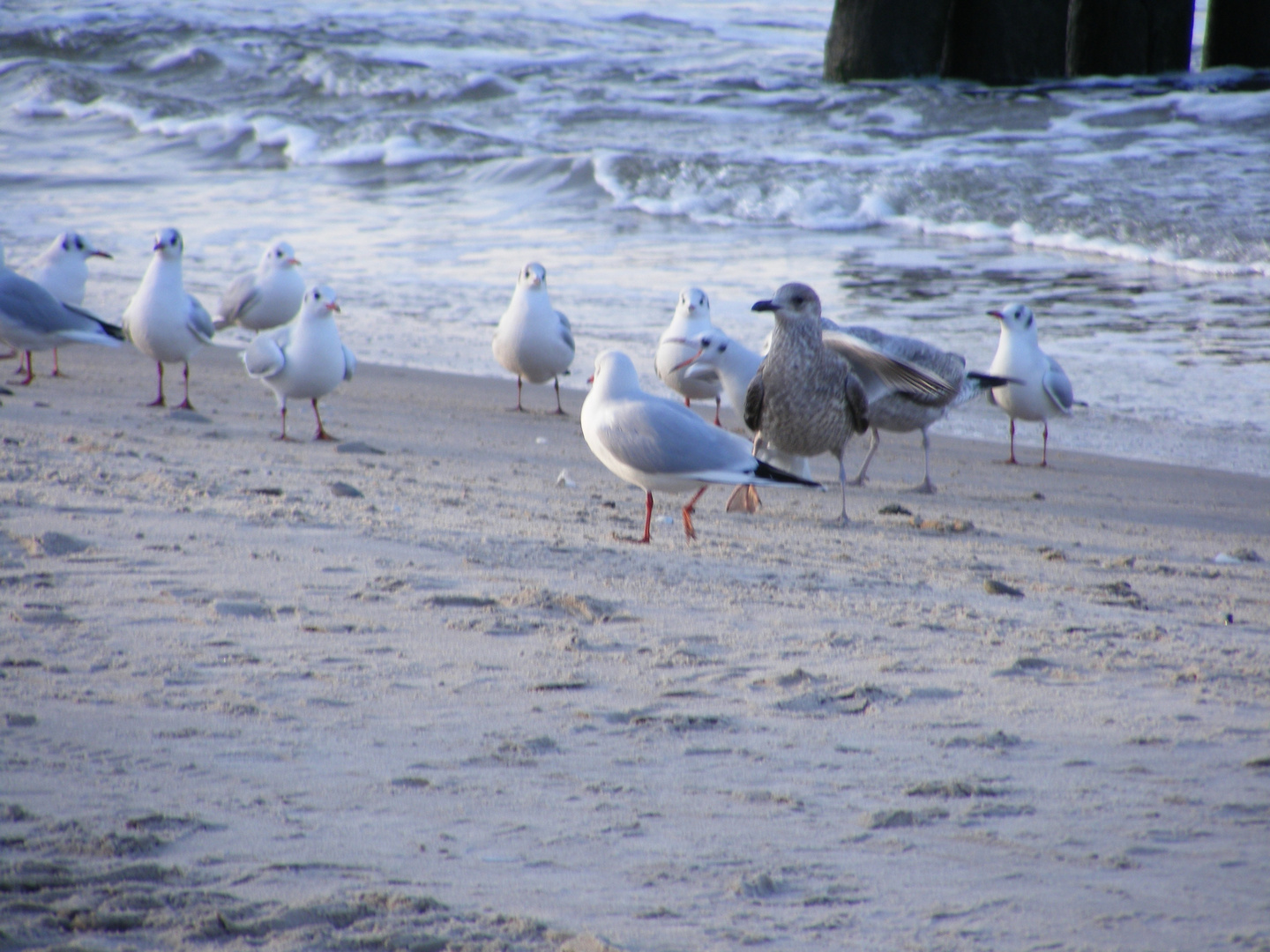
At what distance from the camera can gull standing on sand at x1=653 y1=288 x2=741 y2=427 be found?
6.66 m

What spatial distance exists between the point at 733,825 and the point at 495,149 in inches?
607

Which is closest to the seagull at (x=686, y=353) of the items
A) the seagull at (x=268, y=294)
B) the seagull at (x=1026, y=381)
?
the seagull at (x=1026, y=381)

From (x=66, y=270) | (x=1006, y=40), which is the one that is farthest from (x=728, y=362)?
(x=1006, y=40)

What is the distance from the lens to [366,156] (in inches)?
667

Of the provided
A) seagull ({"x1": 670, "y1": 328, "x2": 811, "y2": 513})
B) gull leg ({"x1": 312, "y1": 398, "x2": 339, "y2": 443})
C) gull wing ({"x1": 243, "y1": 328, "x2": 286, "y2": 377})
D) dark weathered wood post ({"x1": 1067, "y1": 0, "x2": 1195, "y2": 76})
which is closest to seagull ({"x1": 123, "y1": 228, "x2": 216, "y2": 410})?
gull wing ({"x1": 243, "y1": 328, "x2": 286, "y2": 377})

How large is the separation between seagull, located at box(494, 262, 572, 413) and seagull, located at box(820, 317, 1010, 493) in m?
1.76

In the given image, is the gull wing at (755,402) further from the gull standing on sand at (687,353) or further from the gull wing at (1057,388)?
the gull wing at (1057,388)

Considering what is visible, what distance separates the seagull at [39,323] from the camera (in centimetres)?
693

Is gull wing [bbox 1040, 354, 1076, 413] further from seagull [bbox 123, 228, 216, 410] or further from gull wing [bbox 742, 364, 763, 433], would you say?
seagull [bbox 123, 228, 216, 410]

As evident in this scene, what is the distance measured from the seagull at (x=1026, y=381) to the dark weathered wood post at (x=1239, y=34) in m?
13.9

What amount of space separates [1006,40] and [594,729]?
1707cm

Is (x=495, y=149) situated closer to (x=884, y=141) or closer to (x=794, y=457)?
(x=884, y=141)

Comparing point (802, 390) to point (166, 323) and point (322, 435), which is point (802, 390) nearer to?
point (322, 435)

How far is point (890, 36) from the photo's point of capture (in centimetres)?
1802
